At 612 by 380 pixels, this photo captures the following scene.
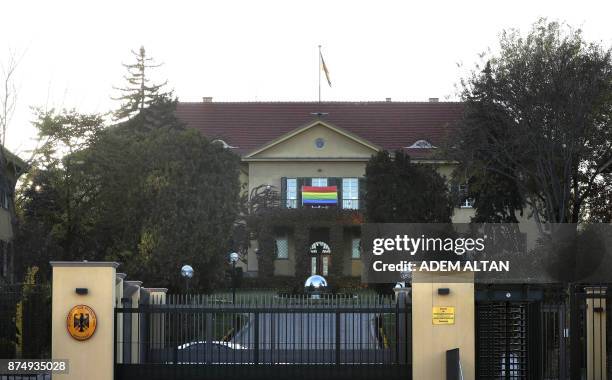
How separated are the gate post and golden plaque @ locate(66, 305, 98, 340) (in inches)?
0.8

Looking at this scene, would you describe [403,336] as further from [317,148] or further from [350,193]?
[317,148]

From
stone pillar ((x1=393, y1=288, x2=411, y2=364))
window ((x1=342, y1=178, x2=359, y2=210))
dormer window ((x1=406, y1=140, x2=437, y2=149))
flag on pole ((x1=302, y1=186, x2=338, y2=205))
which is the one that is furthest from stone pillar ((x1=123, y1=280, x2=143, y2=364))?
dormer window ((x1=406, y1=140, x2=437, y2=149))

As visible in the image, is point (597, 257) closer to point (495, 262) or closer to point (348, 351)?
point (495, 262)

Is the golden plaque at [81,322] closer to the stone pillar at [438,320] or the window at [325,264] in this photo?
the stone pillar at [438,320]

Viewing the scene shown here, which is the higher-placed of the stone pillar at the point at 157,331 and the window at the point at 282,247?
the window at the point at 282,247

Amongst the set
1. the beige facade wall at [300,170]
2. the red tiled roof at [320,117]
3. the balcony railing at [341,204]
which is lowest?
the balcony railing at [341,204]

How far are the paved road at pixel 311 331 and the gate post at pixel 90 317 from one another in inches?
89.2

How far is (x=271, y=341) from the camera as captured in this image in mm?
19703

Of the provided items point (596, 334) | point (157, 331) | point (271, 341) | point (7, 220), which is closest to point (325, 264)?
point (7, 220)

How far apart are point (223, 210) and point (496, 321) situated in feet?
77.1

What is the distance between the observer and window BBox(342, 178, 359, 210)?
6438 centimetres

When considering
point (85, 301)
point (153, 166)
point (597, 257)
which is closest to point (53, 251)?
point (153, 166)

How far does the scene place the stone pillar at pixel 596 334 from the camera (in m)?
19.5

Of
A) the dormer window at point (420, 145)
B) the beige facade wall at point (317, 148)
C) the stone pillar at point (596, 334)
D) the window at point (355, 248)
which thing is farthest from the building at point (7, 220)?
the dormer window at point (420, 145)
